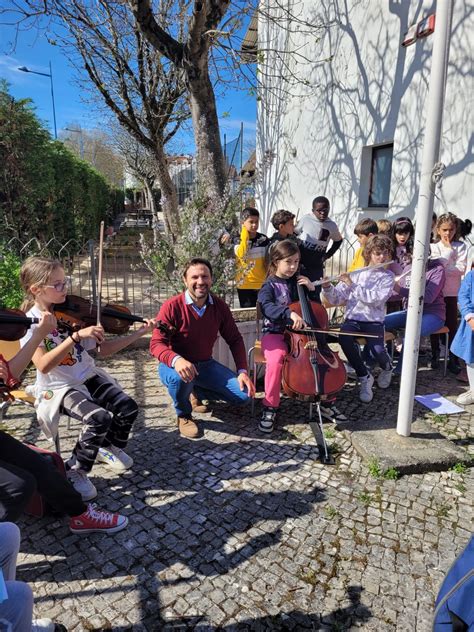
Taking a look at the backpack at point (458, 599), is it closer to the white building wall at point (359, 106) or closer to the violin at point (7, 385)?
the violin at point (7, 385)

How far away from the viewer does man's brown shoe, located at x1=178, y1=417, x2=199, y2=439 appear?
3.27 metres

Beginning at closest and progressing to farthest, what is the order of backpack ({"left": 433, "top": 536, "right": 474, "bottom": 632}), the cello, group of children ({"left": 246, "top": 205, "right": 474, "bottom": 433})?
backpack ({"left": 433, "top": 536, "right": 474, "bottom": 632}) < the cello < group of children ({"left": 246, "top": 205, "right": 474, "bottom": 433})

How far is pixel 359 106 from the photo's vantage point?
873cm

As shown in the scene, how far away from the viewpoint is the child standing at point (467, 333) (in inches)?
148

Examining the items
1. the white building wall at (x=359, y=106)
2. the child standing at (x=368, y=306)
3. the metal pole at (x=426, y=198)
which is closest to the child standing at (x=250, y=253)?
the white building wall at (x=359, y=106)

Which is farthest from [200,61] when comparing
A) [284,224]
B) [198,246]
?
[198,246]

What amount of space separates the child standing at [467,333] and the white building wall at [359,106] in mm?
2543

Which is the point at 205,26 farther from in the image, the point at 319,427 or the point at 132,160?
the point at 132,160

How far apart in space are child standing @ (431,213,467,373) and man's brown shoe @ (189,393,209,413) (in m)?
2.77

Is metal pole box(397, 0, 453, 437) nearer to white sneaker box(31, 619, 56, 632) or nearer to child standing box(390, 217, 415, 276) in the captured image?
child standing box(390, 217, 415, 276)

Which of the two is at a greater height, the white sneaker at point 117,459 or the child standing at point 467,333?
the child standing at point 467,333

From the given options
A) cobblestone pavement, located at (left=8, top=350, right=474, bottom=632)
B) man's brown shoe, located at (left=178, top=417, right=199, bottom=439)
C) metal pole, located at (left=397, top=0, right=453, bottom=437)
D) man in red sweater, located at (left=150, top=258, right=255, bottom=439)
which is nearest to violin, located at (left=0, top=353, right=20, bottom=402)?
cobblestone pavement, located at (left=8, top=350, right=474, bottom=632)

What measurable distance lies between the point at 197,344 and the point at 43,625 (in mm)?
1991

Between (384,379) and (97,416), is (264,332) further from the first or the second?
(97,416)
